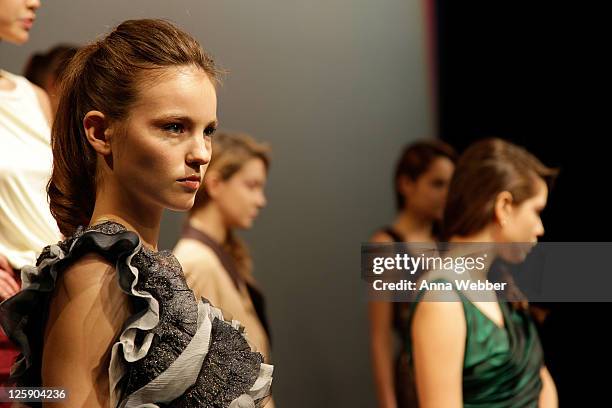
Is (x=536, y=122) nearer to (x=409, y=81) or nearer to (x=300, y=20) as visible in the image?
(x=409, y=81)

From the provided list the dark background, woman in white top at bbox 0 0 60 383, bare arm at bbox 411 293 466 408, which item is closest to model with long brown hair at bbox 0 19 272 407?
woman in white top at bbox 0 0 60 383

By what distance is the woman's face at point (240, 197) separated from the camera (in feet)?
8.88

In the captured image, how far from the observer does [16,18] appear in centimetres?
174

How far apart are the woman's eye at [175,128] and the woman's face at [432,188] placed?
2.12 metres

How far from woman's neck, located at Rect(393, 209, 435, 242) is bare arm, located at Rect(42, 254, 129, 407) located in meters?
2.22

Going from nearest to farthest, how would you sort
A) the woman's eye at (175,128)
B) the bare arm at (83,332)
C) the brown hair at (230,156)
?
the bare arm at (83,332), the woman's eye at (175,128), the brown hair at (230,156)

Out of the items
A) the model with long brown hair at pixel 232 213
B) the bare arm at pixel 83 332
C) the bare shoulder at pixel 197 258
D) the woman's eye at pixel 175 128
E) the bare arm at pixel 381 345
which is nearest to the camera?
the bare arm at pixel 83 332

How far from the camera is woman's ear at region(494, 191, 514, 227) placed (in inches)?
88.8

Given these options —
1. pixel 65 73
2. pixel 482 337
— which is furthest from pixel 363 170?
pixel 65 73

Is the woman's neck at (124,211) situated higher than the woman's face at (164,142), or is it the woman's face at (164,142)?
the woman's face at (164,142)

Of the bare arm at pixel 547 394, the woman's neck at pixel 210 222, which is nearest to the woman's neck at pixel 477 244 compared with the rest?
the bare arm at pixel 547 394

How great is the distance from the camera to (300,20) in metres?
2.97

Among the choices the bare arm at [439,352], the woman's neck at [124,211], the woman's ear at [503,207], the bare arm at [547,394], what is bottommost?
the bare arm at [547,394]

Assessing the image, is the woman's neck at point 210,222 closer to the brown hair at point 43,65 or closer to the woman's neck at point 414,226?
the brown hair at point 43,65
